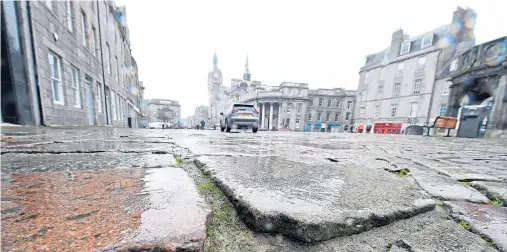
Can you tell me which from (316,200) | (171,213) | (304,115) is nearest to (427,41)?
(304,115)

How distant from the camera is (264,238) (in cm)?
51

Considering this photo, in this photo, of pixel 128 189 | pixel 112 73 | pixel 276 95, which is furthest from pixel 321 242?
pixel 276 95

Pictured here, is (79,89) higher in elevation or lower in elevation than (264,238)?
higher

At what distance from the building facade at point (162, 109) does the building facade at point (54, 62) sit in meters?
47.2

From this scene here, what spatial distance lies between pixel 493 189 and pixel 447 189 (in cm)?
24

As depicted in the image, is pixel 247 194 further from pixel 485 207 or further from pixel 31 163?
pixel 31 163

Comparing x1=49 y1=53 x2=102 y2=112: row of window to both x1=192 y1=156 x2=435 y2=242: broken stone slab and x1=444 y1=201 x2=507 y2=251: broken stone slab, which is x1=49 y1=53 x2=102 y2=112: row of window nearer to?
x1=192 y1=156 x2=435 y2=242: broken stone slab

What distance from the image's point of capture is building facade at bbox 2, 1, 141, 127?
14.9 ft

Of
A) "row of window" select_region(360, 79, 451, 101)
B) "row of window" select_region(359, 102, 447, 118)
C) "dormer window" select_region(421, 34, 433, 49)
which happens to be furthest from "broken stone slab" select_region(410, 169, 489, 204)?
"dormer window" select_region(421, 34, 433, 49)

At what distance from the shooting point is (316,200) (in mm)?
684

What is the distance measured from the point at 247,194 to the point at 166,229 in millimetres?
300

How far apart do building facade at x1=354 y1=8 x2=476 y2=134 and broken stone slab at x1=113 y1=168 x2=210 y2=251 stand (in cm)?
2841

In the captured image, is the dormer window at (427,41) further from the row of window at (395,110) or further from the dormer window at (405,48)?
the row of window at (395,110)

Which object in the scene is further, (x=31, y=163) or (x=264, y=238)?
(x=31, y=163)
